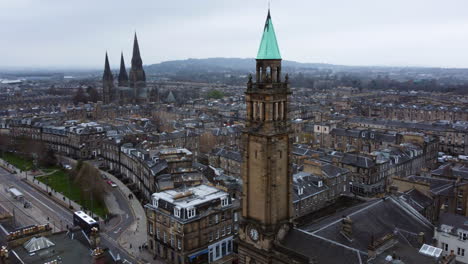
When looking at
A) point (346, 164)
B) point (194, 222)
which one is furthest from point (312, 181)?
point (194, 222)

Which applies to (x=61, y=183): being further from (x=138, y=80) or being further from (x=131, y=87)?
(x=131, y=87)

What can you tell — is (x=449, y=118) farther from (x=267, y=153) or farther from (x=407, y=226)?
(x=267, y=153)

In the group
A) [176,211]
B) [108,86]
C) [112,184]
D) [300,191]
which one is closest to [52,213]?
[112,184]

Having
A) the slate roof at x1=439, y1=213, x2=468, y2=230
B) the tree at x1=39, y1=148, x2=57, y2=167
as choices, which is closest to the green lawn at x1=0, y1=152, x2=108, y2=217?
the tree at x1=39, y1=148, x2=57, y2=167

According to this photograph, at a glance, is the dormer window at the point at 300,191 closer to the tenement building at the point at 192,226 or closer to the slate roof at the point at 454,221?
the tenement building at the point at 192,226

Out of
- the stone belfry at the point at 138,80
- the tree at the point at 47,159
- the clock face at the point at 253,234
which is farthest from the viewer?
the stone belfry at the point at 138,80

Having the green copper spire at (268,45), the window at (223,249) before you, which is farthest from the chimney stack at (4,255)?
the green copper spire at (268,45)
